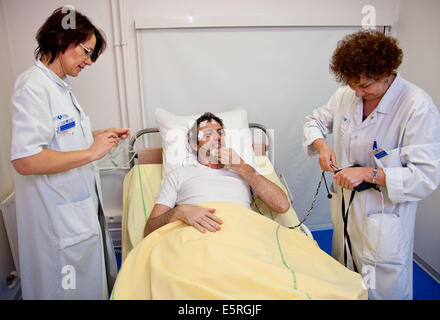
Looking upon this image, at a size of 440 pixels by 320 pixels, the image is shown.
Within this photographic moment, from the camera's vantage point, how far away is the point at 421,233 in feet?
8.03

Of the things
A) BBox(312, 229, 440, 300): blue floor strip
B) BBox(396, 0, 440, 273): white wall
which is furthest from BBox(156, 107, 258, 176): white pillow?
BBox(396, 0, 440, 273): white wall

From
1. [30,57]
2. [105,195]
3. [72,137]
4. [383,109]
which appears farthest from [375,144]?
[30,57]

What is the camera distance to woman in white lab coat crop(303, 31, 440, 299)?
1361mm

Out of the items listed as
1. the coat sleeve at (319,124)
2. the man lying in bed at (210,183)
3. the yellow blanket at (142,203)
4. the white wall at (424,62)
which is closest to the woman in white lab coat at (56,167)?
the yellow blanket at (142,203)

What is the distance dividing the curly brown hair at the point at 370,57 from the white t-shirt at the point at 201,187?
84 cm

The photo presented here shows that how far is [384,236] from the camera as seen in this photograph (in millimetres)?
1487

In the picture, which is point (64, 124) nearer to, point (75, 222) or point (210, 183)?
point (75, 222)

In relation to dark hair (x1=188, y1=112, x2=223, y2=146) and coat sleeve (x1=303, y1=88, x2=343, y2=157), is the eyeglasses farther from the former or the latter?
coat sleeve (x1=303, y1=88, x2=343, y2=157)

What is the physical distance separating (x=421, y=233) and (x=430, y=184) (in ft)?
4.34

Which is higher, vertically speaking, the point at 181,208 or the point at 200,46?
the point at 200,46

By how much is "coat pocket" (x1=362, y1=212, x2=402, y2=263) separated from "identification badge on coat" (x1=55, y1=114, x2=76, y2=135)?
1.42 metres
